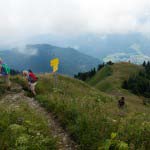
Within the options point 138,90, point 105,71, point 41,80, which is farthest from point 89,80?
point 41,80

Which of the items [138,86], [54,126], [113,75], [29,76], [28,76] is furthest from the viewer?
[113,75]

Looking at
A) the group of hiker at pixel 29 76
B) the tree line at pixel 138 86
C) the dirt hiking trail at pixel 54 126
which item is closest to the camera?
the dirt hiking trail at pixel 54 126

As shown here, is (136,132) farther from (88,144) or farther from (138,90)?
(138,90)

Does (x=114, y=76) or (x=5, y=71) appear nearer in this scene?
(x=5, y=71)

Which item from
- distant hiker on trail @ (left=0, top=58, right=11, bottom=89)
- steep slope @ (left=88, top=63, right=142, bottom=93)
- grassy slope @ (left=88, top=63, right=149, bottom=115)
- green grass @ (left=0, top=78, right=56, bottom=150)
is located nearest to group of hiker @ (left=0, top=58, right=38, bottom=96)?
distant hiker on trail @ (left=0, top=58, right=11, bottom=89)

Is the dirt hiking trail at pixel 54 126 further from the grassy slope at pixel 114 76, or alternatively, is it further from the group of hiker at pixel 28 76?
the grassy slope at pixel 114 76

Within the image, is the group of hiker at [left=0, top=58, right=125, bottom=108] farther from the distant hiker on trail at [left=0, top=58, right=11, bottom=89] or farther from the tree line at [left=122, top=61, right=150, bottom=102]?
the tree line at [left=122, top=61, right=150, bottom=102]

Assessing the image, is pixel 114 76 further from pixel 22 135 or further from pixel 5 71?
pixel 22 135

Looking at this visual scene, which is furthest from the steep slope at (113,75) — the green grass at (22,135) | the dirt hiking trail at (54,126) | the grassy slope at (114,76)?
the green grass at (22,135)

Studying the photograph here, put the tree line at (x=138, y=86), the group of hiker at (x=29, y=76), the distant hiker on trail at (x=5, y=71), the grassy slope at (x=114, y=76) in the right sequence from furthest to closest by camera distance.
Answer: the grassy slope at (x=114, y=76)
the tree line at (x=138, y=86)
the distant hiker on trail at (x=5, y=71)
the group of hiker at (x=29, y=76)

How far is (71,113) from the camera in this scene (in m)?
13.5

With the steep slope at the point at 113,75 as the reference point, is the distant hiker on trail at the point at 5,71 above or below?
above

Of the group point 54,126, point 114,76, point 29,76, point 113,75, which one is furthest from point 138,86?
point 54,126

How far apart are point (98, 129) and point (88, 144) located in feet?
2.37
